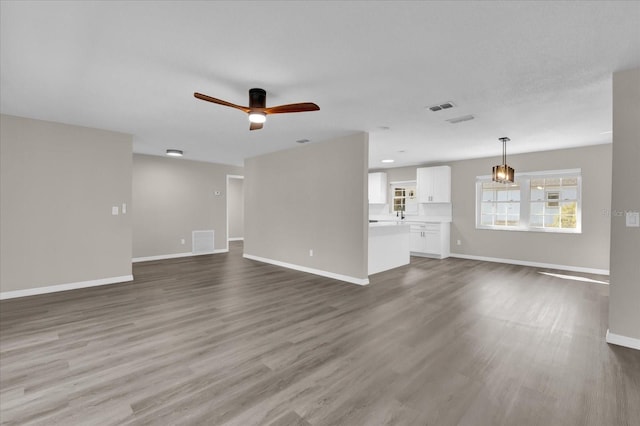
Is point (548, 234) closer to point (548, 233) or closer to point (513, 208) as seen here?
point (548, 233)

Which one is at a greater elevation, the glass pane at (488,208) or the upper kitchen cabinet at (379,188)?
the upper kitchen cabinet at (379,188)

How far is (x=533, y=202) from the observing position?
665 centimetres

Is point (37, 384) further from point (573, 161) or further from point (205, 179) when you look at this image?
point (573, 161)

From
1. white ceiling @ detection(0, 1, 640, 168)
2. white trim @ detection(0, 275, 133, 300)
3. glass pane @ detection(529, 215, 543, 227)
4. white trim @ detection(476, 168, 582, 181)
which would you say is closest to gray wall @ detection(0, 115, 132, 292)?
white trim @ detection(0, 275, 133, 300)

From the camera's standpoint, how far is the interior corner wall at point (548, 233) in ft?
18.7

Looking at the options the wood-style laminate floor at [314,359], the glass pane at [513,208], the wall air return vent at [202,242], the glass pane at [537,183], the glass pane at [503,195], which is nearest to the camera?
the wood-style laminate floor at [314,359]

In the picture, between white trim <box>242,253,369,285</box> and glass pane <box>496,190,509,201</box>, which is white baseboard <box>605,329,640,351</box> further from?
glass pane <box>496,190,509,201</box>

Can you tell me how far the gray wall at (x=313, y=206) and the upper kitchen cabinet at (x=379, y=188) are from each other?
363 cm

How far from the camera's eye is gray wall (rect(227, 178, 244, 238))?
10.9m

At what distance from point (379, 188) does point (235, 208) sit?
5575 mm

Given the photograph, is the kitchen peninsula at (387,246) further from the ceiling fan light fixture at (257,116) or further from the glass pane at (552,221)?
the ceiling fan light fixture at (257,116)

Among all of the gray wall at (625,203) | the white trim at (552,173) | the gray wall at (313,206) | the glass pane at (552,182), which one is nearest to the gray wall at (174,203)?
the gray wall at (313,206)

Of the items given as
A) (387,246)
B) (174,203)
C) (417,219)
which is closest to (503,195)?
(417,219)

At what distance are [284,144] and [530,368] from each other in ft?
16.7
